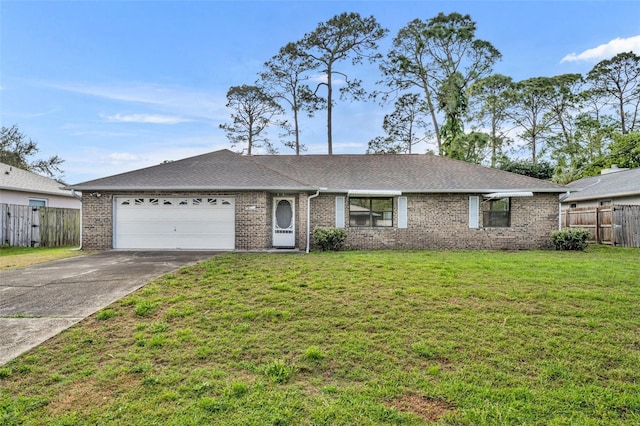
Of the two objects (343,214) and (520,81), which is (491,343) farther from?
(520,81)

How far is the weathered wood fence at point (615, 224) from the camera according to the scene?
14.1 metres

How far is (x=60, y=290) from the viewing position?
20.6 ft

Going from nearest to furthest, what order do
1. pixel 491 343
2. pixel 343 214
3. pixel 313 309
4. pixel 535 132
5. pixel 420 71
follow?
pixel 491 343
pixel 313 309
pixel 343 214
pixel 420 71
pixel 535 132

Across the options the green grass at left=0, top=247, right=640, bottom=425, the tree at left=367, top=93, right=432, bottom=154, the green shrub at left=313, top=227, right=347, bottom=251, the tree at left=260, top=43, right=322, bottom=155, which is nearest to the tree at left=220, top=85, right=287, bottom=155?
the tree at left=260, top=43, right=322, bottom=155

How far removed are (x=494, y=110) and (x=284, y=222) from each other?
875 inches

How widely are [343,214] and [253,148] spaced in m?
14.1

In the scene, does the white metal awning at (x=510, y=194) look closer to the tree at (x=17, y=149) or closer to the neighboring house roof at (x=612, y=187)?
the neighboring house roof at (x=612, y=187)

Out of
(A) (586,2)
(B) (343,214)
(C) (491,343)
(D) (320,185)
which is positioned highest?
(A) (586,2)

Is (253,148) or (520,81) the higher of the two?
(520,81)

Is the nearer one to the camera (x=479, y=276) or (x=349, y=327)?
(x=349, y=327)

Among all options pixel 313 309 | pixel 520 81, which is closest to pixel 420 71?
pixel 520 81

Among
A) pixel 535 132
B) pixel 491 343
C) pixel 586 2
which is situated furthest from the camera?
pixel 535 132

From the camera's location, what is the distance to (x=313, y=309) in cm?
520

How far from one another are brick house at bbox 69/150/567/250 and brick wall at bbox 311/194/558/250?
40 millimetres
